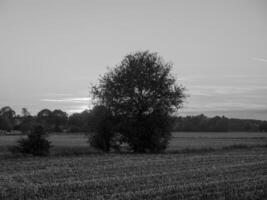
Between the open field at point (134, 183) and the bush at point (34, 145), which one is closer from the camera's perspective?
the open field at point (134, 183)

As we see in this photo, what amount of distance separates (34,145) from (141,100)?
459 inches

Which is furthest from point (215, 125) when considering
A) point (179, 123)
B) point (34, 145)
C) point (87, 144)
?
point (34, 145)

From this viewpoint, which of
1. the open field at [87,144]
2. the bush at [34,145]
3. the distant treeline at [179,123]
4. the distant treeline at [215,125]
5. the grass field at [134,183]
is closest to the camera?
the grass field at [134,183]

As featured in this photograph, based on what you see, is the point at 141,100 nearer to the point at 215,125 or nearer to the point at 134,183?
the point at 134,183

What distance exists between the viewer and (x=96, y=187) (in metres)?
13.7

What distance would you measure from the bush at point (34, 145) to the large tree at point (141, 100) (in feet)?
29.1

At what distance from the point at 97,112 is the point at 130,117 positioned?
10.5ft

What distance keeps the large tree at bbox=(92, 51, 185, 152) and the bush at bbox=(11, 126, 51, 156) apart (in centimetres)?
886

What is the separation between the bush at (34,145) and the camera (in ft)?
95.6

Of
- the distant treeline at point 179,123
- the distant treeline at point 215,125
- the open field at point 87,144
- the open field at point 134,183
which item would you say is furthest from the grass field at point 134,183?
the distant treeline at point 215,125

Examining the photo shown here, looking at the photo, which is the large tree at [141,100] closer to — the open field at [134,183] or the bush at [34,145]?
the bush at [34,145]

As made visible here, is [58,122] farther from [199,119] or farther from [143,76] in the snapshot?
[143,76]

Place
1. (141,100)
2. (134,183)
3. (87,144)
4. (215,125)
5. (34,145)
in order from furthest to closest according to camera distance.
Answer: (215,125)
(87,144)
(141,100)
(34,145)
(134,183)

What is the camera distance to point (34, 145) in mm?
29344
